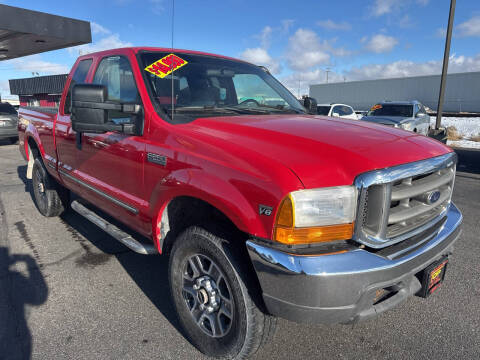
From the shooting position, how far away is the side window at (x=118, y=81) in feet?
9.11

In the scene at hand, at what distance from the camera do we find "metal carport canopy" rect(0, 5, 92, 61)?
15.9m

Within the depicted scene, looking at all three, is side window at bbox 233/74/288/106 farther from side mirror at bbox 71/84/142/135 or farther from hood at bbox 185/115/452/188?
side mirror at bbox 71/84/142/135

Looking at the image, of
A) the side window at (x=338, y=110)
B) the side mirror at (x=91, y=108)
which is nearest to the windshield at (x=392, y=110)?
the side window at (x=338, y=110)

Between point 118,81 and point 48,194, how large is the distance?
2577 millimetres

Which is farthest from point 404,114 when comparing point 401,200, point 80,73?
point 401,200

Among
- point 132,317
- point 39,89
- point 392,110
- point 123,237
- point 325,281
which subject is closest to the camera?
point 325,281

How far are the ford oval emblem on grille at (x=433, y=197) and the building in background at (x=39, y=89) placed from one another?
42.1m

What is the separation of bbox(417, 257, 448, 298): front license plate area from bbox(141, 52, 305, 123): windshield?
1.66 meters

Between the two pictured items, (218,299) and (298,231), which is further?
(218,299)

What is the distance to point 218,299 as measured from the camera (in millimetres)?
2166

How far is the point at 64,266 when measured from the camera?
355cm

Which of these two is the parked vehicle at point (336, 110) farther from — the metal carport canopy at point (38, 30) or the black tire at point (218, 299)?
the metal carport canopy at point (38, 30)

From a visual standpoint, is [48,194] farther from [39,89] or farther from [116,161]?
[39,89]

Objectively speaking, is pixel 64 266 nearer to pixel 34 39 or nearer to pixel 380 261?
pixel 380 261
